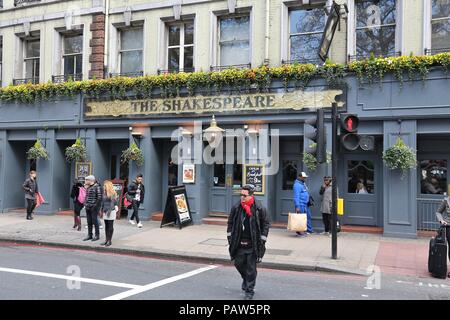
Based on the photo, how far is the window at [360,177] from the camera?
13.0 metres

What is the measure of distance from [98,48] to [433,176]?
12.0 m

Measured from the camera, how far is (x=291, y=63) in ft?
44.0

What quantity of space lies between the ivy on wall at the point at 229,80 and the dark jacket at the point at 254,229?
280 inches

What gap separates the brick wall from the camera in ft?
51.4

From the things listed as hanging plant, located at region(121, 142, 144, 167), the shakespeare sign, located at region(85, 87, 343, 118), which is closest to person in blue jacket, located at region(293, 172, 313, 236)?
the shakespeare sign, located at region(85, 87, 343, 118)

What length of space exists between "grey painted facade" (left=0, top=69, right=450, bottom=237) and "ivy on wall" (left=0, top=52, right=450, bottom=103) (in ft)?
0.93

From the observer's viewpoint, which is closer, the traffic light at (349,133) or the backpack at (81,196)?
the traffic light at (349,133)

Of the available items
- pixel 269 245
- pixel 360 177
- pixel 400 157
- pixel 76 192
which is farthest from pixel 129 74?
pixel 400 157

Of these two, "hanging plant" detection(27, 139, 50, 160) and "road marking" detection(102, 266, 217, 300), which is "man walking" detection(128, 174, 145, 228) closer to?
"hanging plant" detection(27, 139, 50, 160)

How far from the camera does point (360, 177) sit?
13.1 metres

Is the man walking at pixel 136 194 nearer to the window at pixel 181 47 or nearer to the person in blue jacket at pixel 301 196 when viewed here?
the window at pixel 181 47

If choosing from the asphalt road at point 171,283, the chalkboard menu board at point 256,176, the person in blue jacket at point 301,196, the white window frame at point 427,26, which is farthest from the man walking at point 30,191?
the white window frame at point 427,26
